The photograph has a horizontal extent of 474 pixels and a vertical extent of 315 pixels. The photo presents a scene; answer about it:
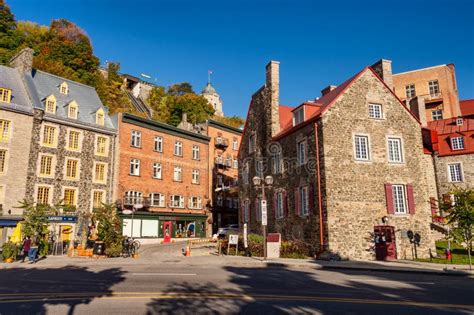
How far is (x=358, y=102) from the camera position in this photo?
2541 centimetres

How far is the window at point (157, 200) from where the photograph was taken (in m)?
39.0

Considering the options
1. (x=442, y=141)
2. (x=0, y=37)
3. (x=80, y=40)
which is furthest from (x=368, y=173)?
(x=80, y=40)

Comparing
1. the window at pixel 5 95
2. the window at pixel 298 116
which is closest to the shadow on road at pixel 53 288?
the window at pixel 298 116

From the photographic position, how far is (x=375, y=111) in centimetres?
2573

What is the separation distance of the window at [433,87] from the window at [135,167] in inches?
1543

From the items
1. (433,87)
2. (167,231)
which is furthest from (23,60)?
(433,87)

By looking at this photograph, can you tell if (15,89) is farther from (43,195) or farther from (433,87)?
(433,87)

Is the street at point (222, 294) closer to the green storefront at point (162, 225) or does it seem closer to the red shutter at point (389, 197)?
the red shutter at point (389, 197)

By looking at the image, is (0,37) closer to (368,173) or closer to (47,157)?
(47,157)

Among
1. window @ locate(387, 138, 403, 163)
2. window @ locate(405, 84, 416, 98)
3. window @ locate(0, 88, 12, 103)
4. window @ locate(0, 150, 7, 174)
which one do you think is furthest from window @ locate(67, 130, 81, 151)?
window @ locate(405, 84, 416, 98)

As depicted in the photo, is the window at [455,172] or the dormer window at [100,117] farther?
the dormer window at [100,117]

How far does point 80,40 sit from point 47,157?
38.1m

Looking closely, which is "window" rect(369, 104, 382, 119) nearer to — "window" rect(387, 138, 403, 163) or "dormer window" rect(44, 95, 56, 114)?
"window" rect(387, 138, 403, 163)

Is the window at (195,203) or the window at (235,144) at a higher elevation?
the window at (235,144)
